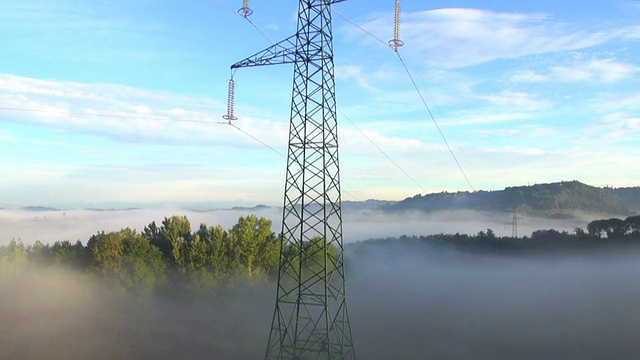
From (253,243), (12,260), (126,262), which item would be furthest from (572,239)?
(12,260)

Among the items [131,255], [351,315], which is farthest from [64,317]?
[351,315]

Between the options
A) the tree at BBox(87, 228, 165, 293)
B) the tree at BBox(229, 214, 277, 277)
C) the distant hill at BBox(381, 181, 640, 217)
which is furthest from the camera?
the distant hill at BBox(381, 181, 640, 217)

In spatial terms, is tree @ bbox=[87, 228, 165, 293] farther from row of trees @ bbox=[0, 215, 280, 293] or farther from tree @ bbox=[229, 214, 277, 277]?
tree @ bbox=[229, 214, 277, 277]

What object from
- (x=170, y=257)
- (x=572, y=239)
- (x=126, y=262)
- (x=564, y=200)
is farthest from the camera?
(x=564, y=200)

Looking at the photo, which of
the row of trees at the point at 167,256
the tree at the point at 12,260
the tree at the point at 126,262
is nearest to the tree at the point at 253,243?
the row of trees at the point at 167,256

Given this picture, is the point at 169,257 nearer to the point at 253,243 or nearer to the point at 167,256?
the point at 167,256

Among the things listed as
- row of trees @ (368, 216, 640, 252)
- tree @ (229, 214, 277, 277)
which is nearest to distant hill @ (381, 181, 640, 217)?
row of trees @ (368, 216, 640, 252)

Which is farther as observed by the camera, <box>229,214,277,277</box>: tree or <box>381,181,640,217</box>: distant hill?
<box>381,181,640,217</box>: distant hill

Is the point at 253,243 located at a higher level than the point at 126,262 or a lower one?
higher

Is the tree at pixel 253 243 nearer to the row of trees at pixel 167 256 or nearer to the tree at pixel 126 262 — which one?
the row of trees at pixel 167 256

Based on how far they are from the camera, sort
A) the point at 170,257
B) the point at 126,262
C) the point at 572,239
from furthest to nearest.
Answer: the point at 572,239
the point at 170,257
the point at 126,262
